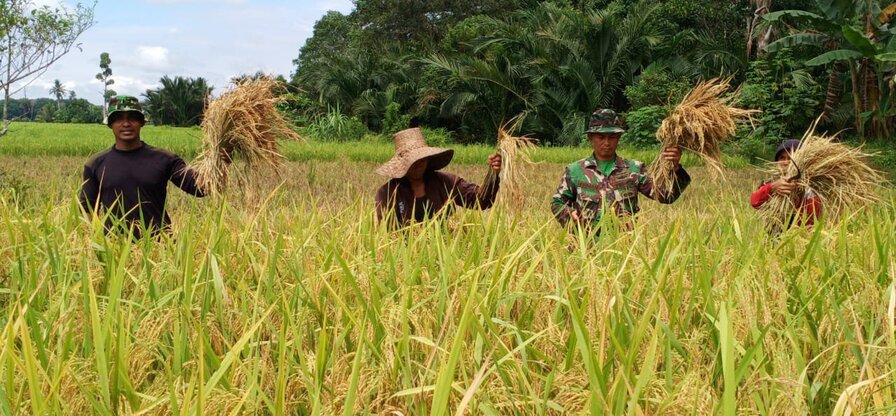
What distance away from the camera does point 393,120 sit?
18547 millimetres

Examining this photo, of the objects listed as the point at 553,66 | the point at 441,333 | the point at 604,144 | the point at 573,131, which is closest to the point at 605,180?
the point at 604,144

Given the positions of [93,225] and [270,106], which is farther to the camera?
[270,106]

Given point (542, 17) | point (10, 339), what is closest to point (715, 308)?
point (10, 339)

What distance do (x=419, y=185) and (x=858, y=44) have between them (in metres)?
10.0

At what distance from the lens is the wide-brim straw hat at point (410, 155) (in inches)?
128

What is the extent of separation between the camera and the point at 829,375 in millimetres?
1491

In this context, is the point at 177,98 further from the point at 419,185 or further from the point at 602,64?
the point at 419,185

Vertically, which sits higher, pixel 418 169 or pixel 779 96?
pixel 779 96

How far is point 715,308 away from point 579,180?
175 centimetres

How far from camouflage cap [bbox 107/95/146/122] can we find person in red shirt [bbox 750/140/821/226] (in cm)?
268

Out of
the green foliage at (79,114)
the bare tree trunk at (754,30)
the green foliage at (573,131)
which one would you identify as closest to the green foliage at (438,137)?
the green foliage at (573,131)

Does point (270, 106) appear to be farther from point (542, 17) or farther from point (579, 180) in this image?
point (542, 17)

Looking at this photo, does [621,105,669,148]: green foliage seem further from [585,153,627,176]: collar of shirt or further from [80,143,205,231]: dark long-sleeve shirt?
[80,143,205,231]: dark long-sleeve shirt

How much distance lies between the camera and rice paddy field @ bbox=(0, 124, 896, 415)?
1.26 meters
